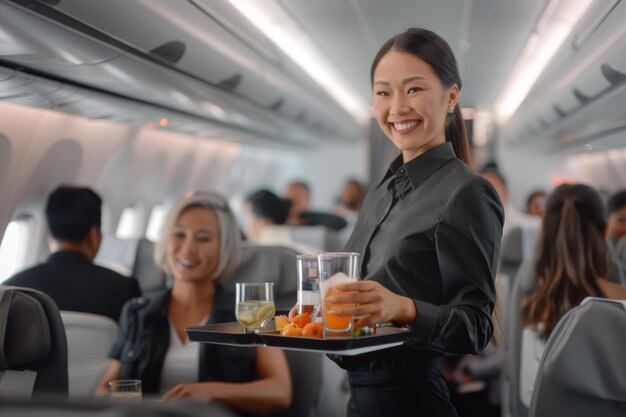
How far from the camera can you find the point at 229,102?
648cm

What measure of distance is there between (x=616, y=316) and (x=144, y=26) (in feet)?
8.03

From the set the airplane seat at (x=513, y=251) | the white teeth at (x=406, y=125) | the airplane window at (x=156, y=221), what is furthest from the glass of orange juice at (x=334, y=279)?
the airplane window at (x=156, y=221)

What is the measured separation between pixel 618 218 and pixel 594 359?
12.0 ft

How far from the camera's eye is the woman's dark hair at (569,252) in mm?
3621

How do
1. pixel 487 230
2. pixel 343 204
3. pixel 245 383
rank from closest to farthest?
pixel 487 230, pixel 245 383, pixel 343 204

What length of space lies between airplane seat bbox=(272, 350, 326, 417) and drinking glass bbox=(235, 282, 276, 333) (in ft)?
4.76

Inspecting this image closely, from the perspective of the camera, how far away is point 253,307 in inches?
88.1

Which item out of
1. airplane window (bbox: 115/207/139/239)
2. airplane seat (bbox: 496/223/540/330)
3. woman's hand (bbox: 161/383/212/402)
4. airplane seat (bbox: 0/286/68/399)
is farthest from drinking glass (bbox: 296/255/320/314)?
airplane window (bbox: 115/207/139/239)

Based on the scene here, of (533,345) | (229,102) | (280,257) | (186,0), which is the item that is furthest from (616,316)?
(229,102)

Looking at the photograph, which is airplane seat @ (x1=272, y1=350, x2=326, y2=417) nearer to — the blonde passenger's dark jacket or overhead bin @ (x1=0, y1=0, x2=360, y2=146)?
the blonde passenger's dark jacket

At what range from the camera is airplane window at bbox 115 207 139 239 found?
8547mm

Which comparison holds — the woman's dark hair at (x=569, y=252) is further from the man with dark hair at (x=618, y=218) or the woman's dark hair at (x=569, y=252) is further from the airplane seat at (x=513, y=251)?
the man with dark hair at (x=618, y=218)

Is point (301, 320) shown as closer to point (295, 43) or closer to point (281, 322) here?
point (281, 322)

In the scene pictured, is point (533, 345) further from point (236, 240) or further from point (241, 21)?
point (241, 21)
